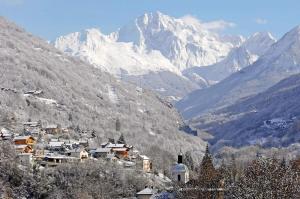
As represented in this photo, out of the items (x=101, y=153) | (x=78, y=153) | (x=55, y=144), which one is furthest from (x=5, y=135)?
(x=101, y=153)

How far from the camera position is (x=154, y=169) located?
164750mm

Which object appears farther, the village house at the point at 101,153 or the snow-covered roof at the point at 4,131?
the snow-covered roof at the point at 4,131

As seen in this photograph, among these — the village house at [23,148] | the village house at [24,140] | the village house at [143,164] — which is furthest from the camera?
the village house at [143,164]

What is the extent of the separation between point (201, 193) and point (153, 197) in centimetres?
3544

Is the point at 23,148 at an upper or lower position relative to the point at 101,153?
lower

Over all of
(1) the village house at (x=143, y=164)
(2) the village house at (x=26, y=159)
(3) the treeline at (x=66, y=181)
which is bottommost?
(3) the treeline at (x=66, y=181)

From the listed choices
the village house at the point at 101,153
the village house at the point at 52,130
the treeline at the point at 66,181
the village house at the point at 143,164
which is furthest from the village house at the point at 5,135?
the village house at the point at 143,164

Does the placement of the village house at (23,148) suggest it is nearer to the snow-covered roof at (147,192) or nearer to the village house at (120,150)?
the snow-covered roof at (147,192)

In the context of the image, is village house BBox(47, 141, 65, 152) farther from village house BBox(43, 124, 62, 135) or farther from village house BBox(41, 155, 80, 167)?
village house BBox(43, 124, 62, 135)

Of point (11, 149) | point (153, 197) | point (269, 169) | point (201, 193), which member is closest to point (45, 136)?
point (11, 149)

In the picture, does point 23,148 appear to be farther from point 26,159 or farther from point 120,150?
point 120,150

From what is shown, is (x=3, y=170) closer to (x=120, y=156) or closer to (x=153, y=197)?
(x=153, y=197)

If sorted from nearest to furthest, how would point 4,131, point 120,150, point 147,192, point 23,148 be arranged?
point 147,192 → point 23,148 → point 4,131 → point 120,150

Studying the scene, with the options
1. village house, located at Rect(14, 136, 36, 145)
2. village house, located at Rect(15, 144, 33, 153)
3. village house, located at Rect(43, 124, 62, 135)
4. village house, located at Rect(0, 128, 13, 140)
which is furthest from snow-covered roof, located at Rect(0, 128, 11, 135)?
village house, located at Rect(43, 124, 62, 135)
